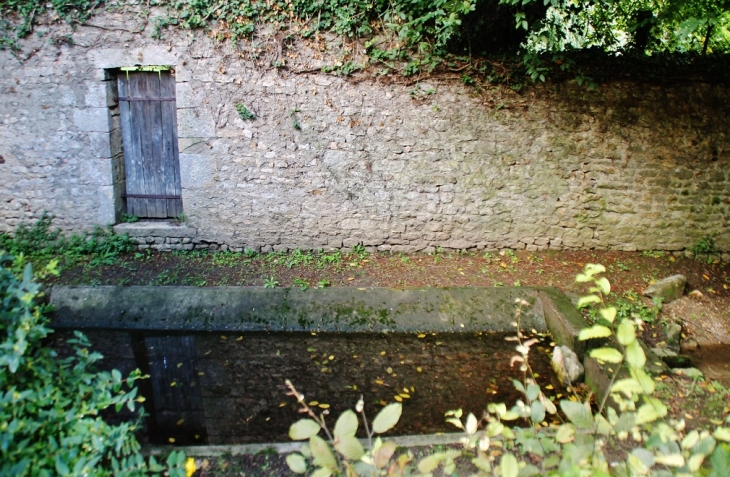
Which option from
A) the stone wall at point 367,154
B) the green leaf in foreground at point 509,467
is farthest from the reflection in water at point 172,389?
the green leaf in foreground at point 509,467

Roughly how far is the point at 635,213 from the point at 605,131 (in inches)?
44.6

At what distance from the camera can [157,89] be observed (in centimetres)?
653

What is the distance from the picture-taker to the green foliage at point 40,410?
6.34 ft

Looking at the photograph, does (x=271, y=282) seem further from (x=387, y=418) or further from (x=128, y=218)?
(x=387, y=418)

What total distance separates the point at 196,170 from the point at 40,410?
472 cm

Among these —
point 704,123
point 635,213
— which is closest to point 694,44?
point 704,123

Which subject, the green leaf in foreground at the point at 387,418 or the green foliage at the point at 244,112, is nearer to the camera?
the green leaf in foreground at the point at 387,418

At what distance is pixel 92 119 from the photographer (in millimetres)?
6352

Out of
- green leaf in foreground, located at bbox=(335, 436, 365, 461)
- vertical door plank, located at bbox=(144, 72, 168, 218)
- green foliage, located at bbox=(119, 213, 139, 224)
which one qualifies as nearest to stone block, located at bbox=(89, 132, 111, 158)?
vertical door plank, located at bbox=(144, 72, 168, 218)

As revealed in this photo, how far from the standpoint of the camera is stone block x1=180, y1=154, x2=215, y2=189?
21.0ft

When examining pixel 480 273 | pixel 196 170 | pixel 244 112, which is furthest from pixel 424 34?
pixel 196 170

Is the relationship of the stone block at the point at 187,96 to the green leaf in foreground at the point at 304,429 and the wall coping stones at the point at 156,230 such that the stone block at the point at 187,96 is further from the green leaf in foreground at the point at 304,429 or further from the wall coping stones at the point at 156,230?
the green leaf in foreground at the point at 304,429

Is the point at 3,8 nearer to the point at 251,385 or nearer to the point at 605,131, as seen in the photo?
the point at 251,385

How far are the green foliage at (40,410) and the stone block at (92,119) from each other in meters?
4.64
